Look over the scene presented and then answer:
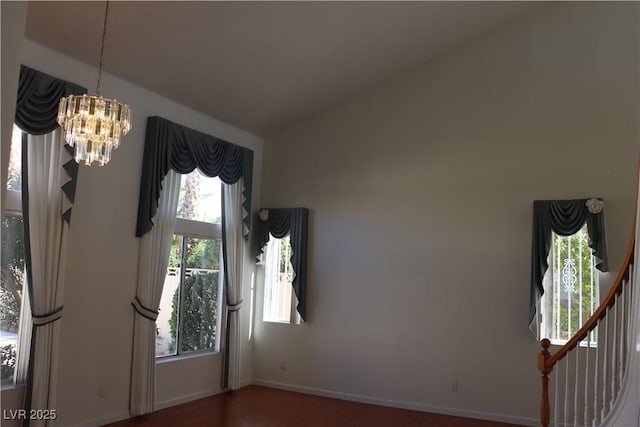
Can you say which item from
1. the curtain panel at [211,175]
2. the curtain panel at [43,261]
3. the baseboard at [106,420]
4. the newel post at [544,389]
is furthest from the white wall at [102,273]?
the newel post at [544,389]

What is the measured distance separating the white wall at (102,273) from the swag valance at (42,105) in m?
0.16

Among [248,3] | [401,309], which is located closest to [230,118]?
[248,3]

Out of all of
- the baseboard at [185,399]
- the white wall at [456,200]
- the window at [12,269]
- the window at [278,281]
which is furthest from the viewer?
the window at [278,281]

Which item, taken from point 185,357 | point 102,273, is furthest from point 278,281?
point 102,273

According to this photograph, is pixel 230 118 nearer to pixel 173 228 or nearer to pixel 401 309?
pixel 173 228

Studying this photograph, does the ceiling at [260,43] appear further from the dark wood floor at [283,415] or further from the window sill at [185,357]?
the dark wood floor at [283,415]

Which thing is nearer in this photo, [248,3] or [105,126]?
[105,126]

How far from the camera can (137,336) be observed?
18.0 ft

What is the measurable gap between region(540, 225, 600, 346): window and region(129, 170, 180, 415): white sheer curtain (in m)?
4.05

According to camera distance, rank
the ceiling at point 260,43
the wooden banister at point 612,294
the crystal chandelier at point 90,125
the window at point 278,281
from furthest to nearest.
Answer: the window at point 278,281, the ceiling at point 260,43, the wooden banister at point 612,294, the crystal chandelier at point 90,125

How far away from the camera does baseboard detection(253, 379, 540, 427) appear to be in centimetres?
564

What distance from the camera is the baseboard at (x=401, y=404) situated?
564 centimetres

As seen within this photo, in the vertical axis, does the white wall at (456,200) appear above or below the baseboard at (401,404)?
above

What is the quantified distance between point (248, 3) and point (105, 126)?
2.02 meters
